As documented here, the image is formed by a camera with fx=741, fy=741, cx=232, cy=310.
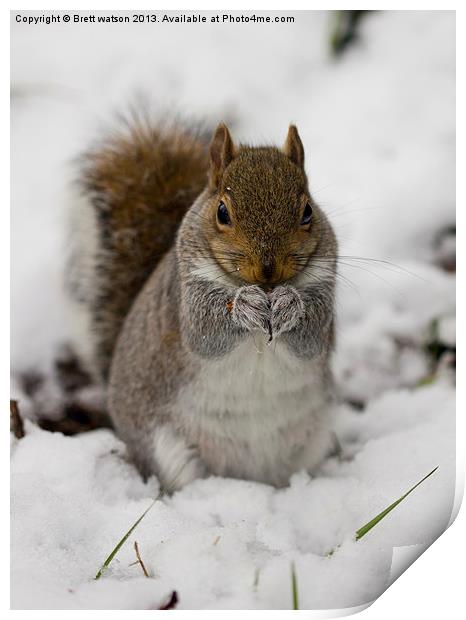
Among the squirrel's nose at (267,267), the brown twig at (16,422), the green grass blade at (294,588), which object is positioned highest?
the squirrel's nose at (267,267)

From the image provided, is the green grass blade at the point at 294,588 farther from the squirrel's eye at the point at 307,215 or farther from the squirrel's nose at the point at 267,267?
the squirrel's eye at the point at 307,215

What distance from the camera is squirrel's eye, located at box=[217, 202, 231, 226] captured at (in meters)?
1.33

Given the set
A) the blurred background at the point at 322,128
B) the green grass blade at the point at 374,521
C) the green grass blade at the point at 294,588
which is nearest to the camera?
the green grass blade at the point at 294,588

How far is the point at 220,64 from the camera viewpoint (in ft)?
5.40

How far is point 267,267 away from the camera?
1.26m

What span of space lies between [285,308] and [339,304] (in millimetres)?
463

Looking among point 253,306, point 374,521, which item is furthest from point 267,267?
point 374,521

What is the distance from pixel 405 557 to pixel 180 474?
500mm

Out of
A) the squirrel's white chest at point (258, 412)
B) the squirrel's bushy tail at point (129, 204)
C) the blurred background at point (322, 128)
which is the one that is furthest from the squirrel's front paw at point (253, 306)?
the squirrel's bushy tail at point (129, 204)

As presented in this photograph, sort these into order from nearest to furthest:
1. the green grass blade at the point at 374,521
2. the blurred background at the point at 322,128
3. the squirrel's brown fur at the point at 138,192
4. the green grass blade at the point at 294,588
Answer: the green grass blade at the point at 294,588 → the green grass blade at the point at 374,521 → the blurred background at the point at 322,128 → the squirrel's brown fur at the point at 138,192

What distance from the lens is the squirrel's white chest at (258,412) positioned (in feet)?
4.81

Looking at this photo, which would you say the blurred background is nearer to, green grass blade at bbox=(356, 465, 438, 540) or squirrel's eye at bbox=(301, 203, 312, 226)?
squirrel's eye at bbox=(301, 203, 312, 226)

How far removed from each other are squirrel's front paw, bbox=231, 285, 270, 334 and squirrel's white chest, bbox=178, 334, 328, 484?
106mm
